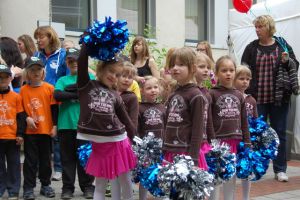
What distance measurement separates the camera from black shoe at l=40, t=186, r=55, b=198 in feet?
21.0

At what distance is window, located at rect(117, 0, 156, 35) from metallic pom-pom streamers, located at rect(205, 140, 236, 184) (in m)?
7.82

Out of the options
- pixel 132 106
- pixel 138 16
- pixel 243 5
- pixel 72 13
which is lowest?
pixel 132 106

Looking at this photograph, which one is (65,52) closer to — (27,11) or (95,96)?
(95,96)

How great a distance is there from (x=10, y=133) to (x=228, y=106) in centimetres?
253

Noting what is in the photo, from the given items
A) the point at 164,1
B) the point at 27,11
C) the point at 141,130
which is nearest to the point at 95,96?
the point at 141,130

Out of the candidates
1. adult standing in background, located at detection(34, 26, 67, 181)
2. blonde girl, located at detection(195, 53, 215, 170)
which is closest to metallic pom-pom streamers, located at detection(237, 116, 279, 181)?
blonde girl, located at detection(195, 53, 215, 170)

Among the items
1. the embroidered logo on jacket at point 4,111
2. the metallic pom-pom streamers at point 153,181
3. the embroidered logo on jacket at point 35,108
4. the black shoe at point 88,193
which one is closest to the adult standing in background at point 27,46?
the embroidered logo on jacket at point 35,108

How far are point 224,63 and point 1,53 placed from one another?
10.0 feet

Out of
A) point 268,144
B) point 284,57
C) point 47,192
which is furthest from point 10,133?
point 284,57

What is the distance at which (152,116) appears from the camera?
575cm

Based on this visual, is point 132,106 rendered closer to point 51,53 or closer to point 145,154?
point 145,154

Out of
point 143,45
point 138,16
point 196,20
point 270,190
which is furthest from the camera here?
point 196,20

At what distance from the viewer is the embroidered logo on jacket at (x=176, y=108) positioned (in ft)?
14.5

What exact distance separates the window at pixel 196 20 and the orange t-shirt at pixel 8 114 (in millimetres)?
7840
